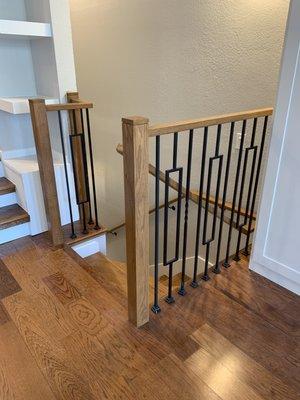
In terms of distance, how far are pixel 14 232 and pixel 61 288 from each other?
29.3 inches

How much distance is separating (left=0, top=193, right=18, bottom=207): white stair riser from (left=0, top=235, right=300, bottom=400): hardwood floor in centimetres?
68

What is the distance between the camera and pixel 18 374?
4.37 feet

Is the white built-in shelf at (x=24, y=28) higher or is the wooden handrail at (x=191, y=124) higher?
the white built-in shelf at (x=24, y=28)

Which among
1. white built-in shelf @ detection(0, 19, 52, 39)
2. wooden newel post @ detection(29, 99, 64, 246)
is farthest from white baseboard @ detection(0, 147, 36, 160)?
white built-in shelf @ detection(0, 19, 52, 39)

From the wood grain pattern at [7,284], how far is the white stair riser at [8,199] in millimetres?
658

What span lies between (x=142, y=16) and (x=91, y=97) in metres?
1.45

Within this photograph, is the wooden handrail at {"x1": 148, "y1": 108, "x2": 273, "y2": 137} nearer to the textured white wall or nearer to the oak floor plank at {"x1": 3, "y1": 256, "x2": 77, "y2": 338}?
the textured white wall

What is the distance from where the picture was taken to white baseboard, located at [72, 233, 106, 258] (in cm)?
241

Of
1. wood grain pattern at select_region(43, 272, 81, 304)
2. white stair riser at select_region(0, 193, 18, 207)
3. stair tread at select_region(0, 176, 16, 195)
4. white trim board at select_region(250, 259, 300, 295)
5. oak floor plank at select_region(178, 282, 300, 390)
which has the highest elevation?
stair tread at select_region(0, 176, 16, 195)

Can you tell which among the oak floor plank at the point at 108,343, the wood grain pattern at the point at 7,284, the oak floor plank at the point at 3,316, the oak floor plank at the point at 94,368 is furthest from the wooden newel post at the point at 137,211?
the wood grain pattern at the point at 7,284

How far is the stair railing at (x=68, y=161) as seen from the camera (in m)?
1.98

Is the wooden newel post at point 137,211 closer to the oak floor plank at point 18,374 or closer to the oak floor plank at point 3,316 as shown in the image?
the oak floor plank at point 18,374

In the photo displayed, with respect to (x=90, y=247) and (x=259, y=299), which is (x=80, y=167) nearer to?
(x=90, y=247)

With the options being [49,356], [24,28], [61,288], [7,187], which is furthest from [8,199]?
[49,356]
